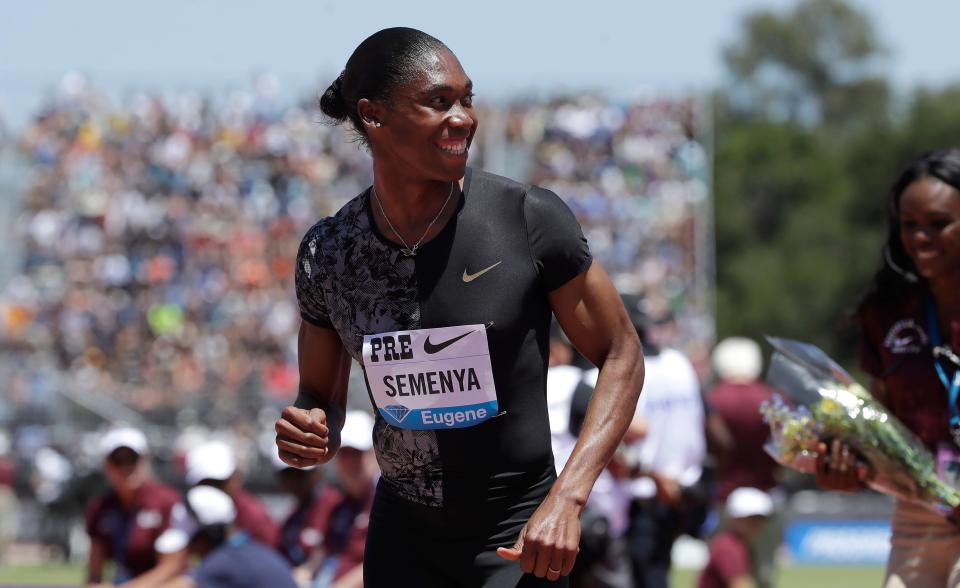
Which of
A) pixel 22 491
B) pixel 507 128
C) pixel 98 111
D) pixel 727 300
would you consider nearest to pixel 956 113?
pixel 727 300

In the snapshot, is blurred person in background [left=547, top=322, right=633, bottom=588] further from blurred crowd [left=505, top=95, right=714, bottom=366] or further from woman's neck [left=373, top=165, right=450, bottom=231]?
blurred crowd [left=505, top=95, right=714, bottom=366]

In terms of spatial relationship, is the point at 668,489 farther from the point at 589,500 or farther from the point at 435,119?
the point at 435,119

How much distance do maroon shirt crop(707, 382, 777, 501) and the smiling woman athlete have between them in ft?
22.3

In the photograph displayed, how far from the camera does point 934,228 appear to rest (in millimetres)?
4684

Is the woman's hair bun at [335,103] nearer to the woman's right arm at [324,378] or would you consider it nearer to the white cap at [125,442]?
the woman's right arm at [324,378]

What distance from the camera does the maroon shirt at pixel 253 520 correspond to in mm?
8188

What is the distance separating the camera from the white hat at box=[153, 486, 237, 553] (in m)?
7.30

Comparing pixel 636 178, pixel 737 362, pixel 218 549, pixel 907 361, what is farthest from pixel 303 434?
pixel 636 178

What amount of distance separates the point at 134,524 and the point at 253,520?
0.75 m

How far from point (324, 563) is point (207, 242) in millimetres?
18769

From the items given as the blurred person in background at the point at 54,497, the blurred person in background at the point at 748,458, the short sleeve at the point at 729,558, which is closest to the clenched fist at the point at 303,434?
the short sleeve at the point at 729,558

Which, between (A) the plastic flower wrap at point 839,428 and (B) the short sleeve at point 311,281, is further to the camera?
(A) the plastic flower wrap at point 839,428

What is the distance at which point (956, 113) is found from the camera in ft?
168

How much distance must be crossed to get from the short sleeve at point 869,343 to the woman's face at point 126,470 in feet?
15.5
